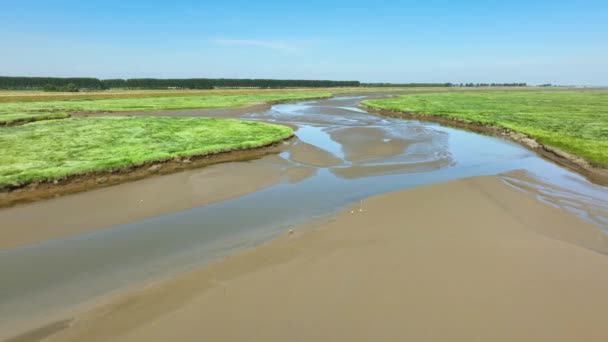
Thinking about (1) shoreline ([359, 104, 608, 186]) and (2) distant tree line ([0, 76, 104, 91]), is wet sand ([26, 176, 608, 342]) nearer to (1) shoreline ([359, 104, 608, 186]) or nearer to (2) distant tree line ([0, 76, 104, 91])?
(1) shoreline ([359, 104, 608, 186])

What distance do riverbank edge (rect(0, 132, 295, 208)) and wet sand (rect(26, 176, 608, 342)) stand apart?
8.28 m

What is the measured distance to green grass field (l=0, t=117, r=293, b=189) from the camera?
13578mm

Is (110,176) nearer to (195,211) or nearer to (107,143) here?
(195,211)

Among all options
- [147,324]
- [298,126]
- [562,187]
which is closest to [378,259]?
[147,324]

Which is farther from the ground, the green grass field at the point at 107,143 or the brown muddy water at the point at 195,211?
the green grass field at the point at 107,143

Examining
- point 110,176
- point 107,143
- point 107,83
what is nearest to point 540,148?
point 110,176

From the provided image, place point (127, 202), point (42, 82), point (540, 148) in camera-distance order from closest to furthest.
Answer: point (127, 202)
point (540, 148)
point (42, 82)

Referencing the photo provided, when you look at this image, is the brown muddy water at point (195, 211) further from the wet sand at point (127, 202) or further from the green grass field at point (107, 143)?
the green grass field at point (107, 143)

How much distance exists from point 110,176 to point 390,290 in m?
12.5

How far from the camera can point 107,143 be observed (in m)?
19.0

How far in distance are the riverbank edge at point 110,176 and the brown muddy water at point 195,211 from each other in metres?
0.68

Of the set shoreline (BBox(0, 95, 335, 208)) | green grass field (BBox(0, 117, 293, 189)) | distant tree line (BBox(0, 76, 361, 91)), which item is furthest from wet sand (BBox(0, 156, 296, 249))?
distant tree line (BBox(0, 76, 361, 91))

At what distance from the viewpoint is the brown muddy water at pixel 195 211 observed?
275 inches

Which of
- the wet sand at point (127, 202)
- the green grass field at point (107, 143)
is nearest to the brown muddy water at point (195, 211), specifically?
the wet sand at point (127, 202)
